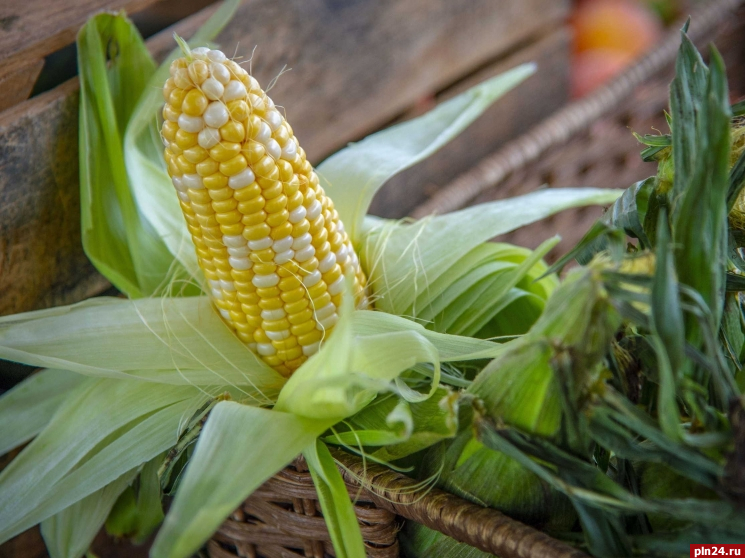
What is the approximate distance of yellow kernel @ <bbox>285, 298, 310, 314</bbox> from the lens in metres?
0.52

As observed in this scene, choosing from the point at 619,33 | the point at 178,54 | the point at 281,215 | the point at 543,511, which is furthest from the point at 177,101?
the point at 619,33

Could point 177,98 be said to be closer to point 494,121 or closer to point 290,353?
point 290,353

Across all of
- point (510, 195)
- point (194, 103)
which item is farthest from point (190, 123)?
point (510, 195)

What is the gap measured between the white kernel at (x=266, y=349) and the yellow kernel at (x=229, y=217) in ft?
0.37

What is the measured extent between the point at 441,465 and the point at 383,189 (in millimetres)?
587

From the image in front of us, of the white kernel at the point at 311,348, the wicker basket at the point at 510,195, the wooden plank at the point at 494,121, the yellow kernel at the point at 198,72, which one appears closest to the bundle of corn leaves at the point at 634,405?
the wicker basket at the point at 510,195

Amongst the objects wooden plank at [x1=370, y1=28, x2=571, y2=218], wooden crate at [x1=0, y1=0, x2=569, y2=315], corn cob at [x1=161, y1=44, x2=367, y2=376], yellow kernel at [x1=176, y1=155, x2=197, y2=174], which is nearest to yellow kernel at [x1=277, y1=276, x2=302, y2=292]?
corn cob at [x1=161, y1=44, x2=367, y2=376]

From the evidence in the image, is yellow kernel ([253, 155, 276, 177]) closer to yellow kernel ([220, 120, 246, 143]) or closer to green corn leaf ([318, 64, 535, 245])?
yellow kernel ([220, 120, 246, 143])

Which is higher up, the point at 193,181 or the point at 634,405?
the point at 193,181

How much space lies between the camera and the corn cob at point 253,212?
17.7 inches

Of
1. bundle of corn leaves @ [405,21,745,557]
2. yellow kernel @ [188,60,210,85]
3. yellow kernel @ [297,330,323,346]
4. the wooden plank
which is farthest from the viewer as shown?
the wooden plank

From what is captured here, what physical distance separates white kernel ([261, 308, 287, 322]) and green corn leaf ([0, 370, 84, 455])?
0.17 metres

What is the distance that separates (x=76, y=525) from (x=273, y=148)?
0.33 metres

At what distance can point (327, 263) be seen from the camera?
53cm
